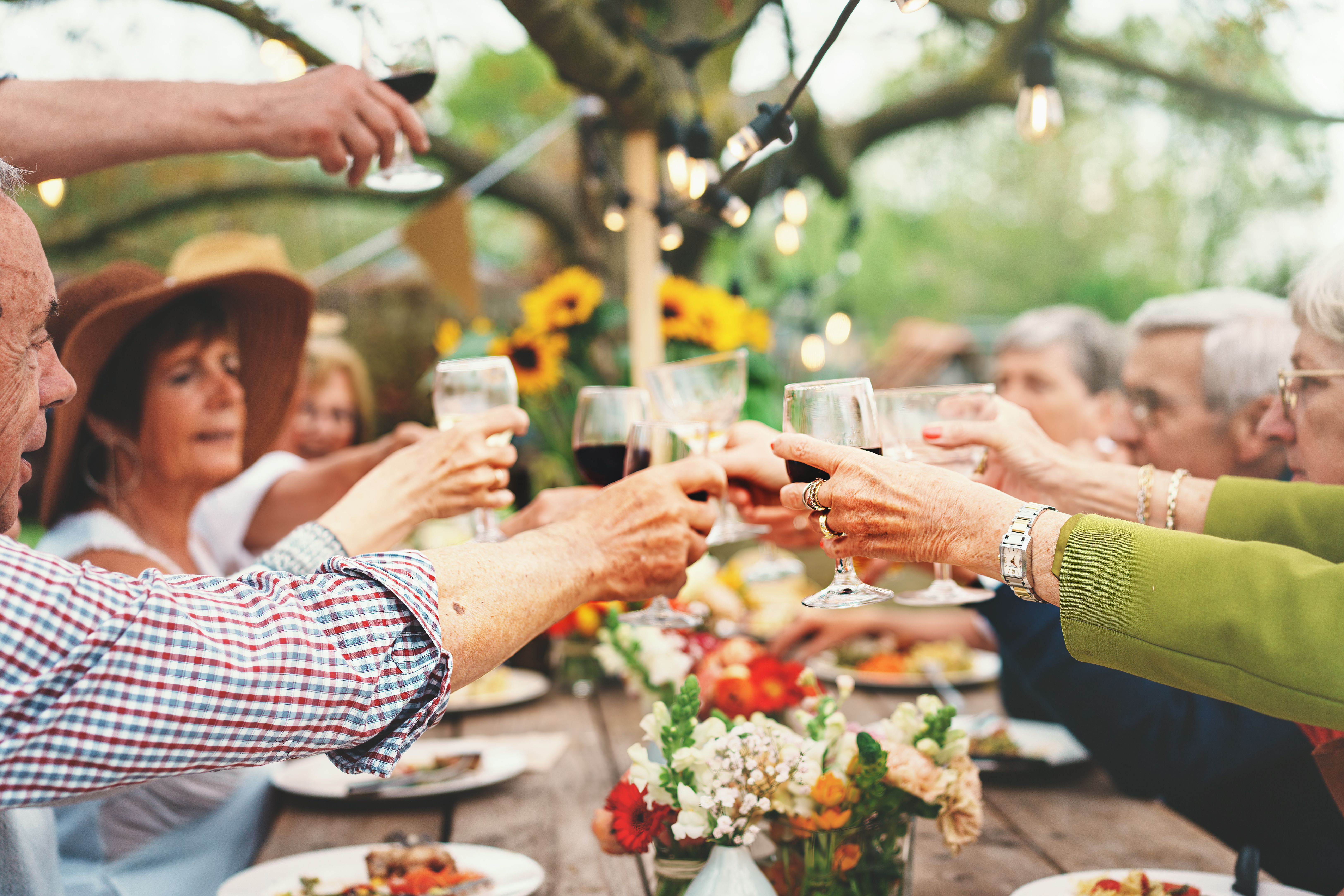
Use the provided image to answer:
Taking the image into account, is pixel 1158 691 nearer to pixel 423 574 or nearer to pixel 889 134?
pixel 423 574

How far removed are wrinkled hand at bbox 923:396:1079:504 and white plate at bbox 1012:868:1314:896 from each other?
0.58 meters

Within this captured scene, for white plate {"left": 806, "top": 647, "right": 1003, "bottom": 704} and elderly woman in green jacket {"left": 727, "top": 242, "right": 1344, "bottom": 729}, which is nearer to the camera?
elderly woman in green jacket {"left": 727, "top": 242, "right": 1344, "bottom": 729}

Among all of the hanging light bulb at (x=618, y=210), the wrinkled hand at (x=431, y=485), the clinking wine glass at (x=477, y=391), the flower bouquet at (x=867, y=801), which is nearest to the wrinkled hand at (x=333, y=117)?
the clinking wine glass at (x=477, y=391)

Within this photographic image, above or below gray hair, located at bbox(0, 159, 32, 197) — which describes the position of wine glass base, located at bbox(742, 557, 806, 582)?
below

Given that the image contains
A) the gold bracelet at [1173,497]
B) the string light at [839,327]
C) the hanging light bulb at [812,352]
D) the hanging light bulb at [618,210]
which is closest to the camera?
the gold bracelet at [1173,497]

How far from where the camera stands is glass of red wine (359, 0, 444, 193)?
5.36 feet

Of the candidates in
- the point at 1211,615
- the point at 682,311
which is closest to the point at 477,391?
the point at 1211,615

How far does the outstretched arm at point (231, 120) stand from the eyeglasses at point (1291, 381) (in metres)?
1.31

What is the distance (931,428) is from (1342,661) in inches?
25.9

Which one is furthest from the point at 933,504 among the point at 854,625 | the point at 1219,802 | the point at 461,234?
the point at 461,234

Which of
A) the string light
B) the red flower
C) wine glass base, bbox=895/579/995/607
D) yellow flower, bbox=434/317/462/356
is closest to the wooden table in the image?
the red flower

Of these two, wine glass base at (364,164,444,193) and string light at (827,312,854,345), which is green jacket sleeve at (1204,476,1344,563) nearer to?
wine glass base at (364,164,444,193)

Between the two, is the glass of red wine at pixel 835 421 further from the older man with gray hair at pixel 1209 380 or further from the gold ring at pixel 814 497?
the older man with gray hair at pixel 1209 380

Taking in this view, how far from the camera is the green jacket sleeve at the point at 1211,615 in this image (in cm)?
95
